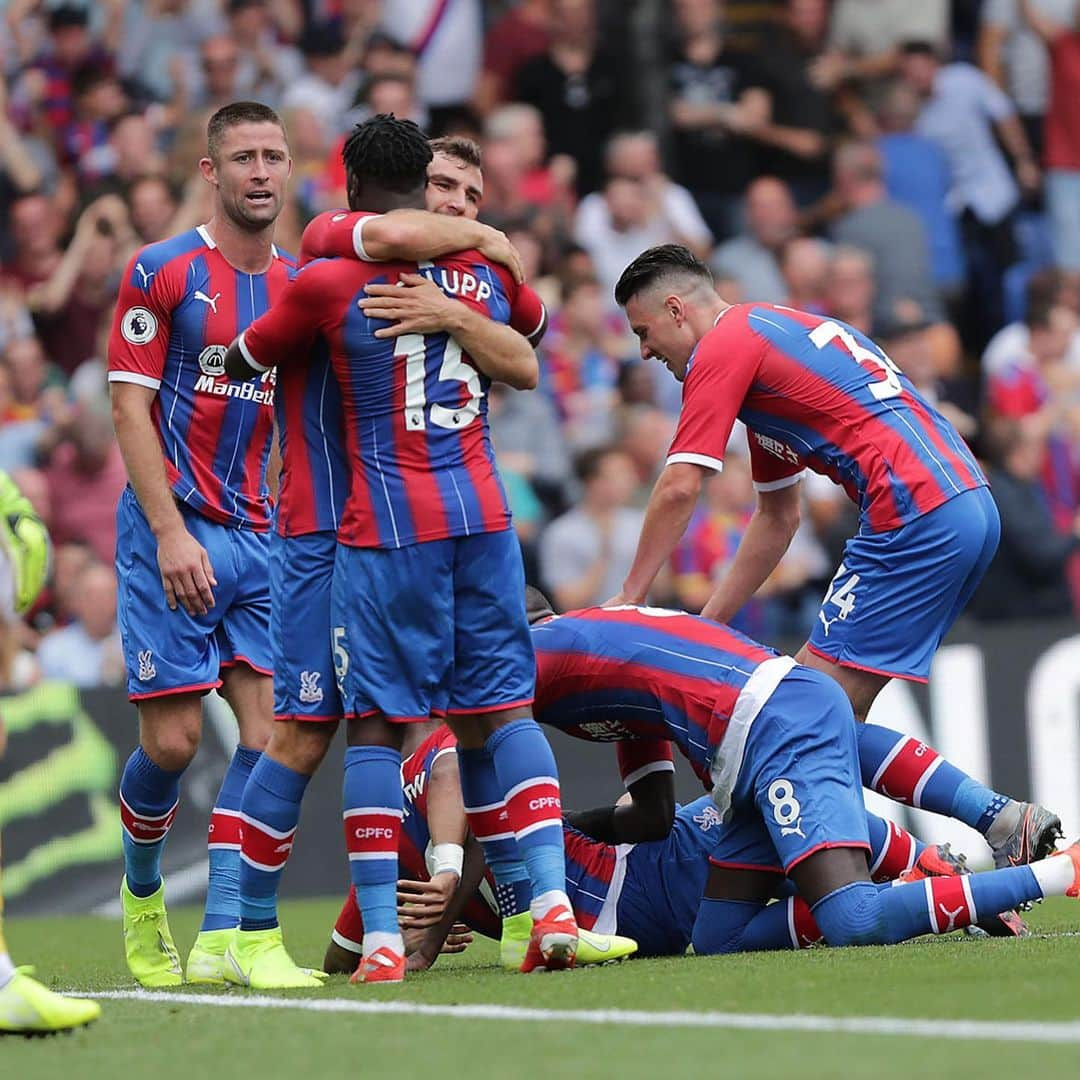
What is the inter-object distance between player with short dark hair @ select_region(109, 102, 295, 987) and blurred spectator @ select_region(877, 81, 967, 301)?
8233 millimetres

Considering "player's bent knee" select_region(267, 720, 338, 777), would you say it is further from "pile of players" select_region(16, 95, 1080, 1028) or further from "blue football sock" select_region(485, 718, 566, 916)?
"blue football sock" select_region(485, 718, 566, 916)

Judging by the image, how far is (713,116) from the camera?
14.1 m

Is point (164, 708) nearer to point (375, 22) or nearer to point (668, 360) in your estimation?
point (668, 360)

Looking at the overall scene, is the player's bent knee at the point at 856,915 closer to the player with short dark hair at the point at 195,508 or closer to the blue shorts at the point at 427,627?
the blue shorts at the point at 427,627

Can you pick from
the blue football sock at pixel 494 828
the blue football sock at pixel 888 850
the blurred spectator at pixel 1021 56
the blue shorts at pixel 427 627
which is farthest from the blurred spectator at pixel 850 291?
the blue shorts at pixel 427 627

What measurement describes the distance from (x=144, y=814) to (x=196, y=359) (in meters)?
1.43

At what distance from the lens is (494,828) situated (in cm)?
590

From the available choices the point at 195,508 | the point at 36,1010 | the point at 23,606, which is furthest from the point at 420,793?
the point at 36,1010

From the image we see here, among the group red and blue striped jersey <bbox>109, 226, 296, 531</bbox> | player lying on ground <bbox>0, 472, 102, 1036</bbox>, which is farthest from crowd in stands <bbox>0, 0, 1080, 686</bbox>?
player lying on ground <bbox>0, 472, 102, 1036</bbox>

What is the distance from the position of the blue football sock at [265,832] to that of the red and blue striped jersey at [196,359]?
107 centimetres

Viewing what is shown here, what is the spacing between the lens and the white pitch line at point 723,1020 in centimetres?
415

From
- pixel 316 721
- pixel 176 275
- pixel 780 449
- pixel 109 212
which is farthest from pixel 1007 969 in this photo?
pixel 109 212

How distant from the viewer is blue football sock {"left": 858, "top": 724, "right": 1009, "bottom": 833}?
6648 mm

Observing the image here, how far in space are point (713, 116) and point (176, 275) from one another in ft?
27.1
